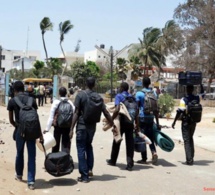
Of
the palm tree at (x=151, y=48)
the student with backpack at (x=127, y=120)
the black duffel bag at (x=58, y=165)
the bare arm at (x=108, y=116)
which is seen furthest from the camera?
the palm tree at (x=151, y=48)

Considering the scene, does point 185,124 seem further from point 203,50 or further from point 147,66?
point 147,66

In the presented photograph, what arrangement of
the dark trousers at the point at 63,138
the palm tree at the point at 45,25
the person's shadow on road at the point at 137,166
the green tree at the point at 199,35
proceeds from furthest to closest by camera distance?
the palm tree at the point at 45,25, the green tree at the point at 199,35, the person's shadow on road at the point at 137,166, the dark trousers at the point at 63,138

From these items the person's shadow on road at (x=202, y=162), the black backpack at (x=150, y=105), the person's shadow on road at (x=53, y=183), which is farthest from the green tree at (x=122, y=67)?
the person's shadow on road at (x=53, y=183)

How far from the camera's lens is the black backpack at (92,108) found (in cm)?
668

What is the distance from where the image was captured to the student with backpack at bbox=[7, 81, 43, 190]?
6.24 meters

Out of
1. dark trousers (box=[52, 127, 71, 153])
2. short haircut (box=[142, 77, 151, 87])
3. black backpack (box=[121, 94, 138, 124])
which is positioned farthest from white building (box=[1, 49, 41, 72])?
dark trousers (box=[52, 127, 71, 153])

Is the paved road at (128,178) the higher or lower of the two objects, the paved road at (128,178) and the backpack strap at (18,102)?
the lower

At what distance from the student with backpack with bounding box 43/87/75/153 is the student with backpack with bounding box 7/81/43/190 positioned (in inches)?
30.8

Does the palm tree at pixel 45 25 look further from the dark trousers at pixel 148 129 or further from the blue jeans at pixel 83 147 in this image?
the blue jeans at pixel 83 147

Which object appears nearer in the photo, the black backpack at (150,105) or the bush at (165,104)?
the black backpack at (150,105)

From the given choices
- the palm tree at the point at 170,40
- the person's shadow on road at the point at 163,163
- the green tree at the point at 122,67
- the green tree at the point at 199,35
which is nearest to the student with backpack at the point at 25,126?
the person's shadow on road at the point at 163,163

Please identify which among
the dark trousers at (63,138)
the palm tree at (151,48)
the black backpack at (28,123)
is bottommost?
the dark trousers at (63,138)

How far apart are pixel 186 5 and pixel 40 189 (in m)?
46.0

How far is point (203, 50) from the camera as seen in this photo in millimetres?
45781
